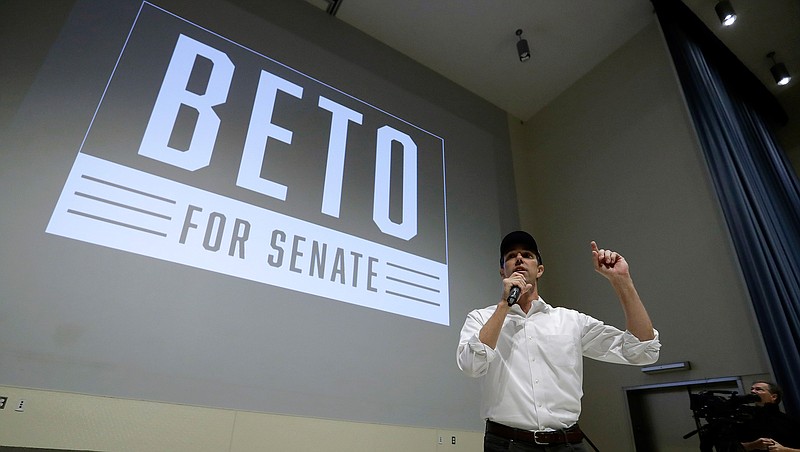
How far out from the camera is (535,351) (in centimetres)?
144

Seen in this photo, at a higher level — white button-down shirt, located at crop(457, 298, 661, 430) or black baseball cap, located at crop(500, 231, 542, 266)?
black baseball cap, located at crop(500, 231, 542, 266)

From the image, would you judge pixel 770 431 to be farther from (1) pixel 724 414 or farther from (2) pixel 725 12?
(2) pixel 725 12

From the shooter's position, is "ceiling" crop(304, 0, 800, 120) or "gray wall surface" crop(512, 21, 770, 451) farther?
"ceiling" crop(304, 0, 800, 120)

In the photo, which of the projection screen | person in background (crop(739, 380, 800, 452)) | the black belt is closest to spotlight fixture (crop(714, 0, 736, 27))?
the projection screen

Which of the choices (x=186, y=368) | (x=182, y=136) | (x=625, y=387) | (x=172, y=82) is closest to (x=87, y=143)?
(x=182, y=136)

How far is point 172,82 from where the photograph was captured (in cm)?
276

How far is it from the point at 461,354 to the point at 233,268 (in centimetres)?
162

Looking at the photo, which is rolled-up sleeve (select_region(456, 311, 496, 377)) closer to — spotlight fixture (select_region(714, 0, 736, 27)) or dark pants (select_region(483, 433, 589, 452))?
dark pants (select_region(483, 433, 589, 452))

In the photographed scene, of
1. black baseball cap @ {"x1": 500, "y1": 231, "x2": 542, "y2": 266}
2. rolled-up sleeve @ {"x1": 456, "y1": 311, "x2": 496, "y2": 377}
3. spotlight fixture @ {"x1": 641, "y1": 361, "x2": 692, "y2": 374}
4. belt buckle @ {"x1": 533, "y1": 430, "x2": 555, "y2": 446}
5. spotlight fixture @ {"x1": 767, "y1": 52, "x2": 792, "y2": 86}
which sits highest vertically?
spotlight fixture @ {"x1": 767, "y1": 52, "x2": 792, "y2": 86}

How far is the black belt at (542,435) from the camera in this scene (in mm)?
1245

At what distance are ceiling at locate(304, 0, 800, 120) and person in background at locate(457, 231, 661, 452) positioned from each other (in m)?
3.32

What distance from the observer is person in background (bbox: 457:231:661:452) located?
1.29m

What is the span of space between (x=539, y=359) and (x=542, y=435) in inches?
9.5

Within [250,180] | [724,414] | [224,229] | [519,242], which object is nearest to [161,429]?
[224,229]
